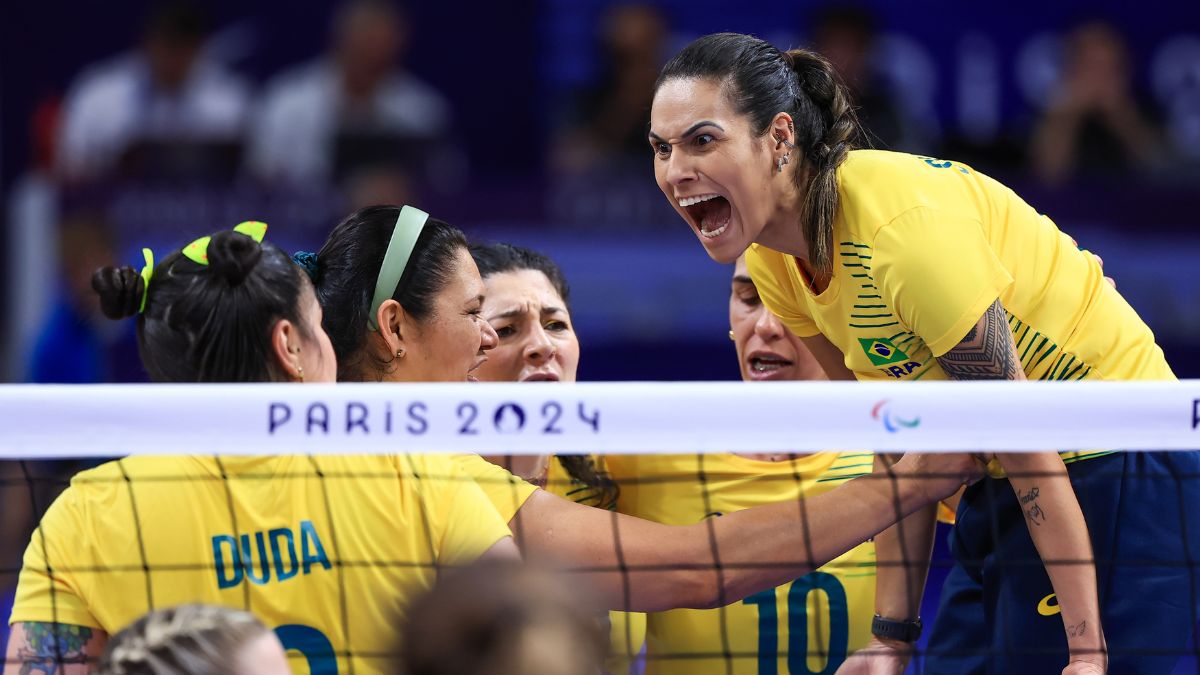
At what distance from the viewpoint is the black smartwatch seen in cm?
373

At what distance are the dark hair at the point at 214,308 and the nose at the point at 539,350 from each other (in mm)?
1178

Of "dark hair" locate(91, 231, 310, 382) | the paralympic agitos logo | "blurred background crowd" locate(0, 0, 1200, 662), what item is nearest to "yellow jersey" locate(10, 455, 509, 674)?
"dark hair" locate(91, 231, 310, 382)

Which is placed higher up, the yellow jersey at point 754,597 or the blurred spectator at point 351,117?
the blurred spectator at point 351,117

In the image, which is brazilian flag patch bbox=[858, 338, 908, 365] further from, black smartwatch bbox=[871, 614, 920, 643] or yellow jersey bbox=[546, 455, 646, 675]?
yellow jersey bbox=[546, 455, 646, 675]

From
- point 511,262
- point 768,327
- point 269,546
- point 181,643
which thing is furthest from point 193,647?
point 768,327

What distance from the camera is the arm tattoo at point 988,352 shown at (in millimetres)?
3115

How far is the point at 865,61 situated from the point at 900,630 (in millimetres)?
5614

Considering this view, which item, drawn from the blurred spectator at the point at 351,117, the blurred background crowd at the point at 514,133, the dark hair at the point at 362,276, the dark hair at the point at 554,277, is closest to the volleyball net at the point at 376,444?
the dark hair at the point at 362,276

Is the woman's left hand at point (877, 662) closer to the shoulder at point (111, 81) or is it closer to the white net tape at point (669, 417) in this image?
the white net tape at point (669, 417)

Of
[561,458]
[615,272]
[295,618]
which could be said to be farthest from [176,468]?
[615,272]

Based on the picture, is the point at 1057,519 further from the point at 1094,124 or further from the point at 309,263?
the point at 1094,124

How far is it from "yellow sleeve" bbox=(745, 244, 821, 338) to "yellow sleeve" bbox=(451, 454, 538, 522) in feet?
2.63

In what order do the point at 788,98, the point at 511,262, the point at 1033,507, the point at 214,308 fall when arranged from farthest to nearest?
the point at 511,262 < the point at 788,98 < the point at 1033,507 < the point at 214,308

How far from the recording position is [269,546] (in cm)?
289
